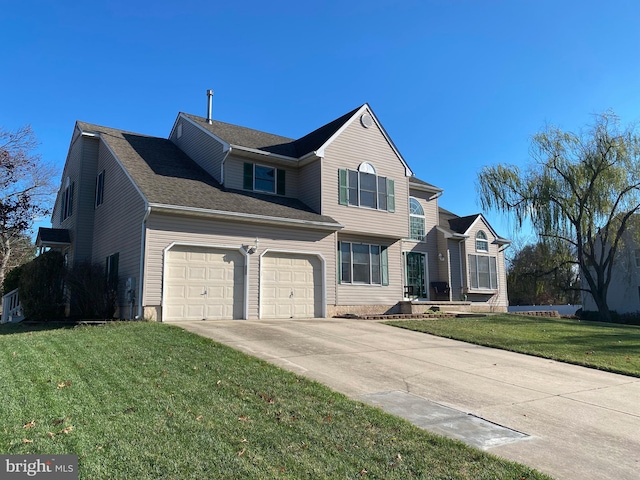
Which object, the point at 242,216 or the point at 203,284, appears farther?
the point at 242,216

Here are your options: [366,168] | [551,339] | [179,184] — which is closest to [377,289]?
[366,168]

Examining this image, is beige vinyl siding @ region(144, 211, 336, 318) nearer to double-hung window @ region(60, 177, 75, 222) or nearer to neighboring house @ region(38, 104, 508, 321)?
neighboring house @ region(38, 104, 508, 321)

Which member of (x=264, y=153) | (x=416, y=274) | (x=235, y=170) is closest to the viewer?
(x=235, y=170)

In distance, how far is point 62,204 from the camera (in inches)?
916

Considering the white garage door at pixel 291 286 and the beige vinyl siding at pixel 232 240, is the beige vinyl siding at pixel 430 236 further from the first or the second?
the white garage door at pixel 291 286

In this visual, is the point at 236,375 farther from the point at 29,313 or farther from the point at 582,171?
the point at 582,171

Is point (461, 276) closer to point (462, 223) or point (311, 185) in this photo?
point (462, 223)

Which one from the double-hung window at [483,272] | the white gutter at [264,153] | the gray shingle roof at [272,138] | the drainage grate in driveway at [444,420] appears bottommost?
the drainage grate in driveway at [444,420]

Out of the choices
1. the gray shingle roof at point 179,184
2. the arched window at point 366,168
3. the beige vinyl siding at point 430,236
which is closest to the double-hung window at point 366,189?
the arched window at point 366,168

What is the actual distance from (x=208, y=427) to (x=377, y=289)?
1427cm

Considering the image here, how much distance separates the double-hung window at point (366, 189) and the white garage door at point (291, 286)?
3223 mm

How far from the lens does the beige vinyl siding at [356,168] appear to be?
58.1 ft

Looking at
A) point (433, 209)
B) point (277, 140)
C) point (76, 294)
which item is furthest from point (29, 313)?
point (433, 209)

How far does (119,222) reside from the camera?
15.6 metres
